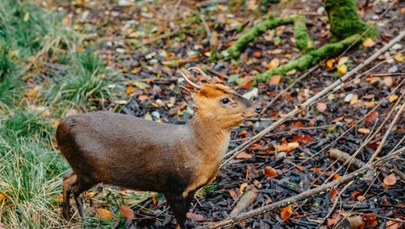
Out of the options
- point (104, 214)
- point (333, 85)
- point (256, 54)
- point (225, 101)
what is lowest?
point (256, 54)

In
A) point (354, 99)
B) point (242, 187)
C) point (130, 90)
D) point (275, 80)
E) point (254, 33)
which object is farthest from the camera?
point (254, 33)

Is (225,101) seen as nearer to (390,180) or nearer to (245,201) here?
(245,201)

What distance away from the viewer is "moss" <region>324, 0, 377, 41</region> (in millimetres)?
7184

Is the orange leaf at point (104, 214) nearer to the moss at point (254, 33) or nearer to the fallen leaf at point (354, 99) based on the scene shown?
the fallen leaf at point (354, 99)

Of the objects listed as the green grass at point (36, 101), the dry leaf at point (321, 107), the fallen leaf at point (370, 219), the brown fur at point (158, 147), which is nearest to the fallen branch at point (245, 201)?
Result: the brown fur at point (158, 147)

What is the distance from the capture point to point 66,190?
195 inches

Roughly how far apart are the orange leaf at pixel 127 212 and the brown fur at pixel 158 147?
0.46 m

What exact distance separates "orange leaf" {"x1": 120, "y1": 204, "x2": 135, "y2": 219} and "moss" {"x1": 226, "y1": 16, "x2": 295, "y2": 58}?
11.1 feet

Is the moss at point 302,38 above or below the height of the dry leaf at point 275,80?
above

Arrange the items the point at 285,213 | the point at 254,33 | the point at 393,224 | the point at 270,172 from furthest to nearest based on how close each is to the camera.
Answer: the point at 254,33 < the point at 270,172 < the point at 285,213 < the point at 393,224

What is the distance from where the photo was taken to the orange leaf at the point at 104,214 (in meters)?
5.14

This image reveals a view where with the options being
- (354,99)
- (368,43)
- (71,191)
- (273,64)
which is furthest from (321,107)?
(71,191)

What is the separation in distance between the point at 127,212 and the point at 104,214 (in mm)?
222

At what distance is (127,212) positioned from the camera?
16.7 ft
